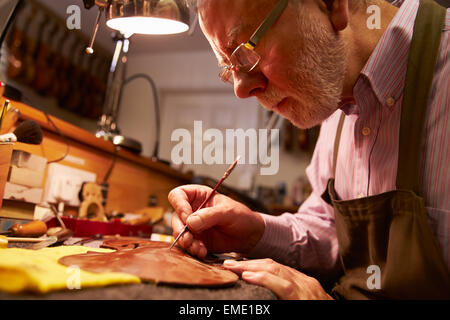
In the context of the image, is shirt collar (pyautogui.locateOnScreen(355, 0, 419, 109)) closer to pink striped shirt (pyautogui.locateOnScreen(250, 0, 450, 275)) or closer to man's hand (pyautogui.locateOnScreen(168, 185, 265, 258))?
pink striped shirt (pyautogui.locateOnScreen(250, 0, 450, 275))

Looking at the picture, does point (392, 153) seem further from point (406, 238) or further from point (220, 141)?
point (220, 141)

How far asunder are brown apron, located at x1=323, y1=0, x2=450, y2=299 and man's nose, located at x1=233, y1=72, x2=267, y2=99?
1.28ft

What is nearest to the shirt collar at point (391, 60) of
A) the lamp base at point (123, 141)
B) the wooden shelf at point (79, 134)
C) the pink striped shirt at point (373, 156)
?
the pink striped shirt at point (373, 156)

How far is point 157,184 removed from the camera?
229 centimetres

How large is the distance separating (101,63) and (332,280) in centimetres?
499

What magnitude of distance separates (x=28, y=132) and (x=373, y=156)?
1.03 m

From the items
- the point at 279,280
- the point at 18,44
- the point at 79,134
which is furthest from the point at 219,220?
the point at 18,44

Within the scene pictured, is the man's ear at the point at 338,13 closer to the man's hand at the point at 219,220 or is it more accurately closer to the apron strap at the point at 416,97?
the apron strap at the point at 416,97

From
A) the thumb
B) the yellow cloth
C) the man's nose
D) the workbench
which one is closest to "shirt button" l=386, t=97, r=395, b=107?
the man's nose

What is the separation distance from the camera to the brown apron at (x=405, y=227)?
28.8 inches

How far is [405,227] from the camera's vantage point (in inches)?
30.5

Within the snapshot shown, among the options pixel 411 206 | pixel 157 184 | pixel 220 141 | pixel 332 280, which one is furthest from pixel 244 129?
pixel 411 206

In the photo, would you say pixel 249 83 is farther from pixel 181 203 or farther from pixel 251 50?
pixel 181 203

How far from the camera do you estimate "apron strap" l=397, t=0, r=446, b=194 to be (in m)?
0.81
